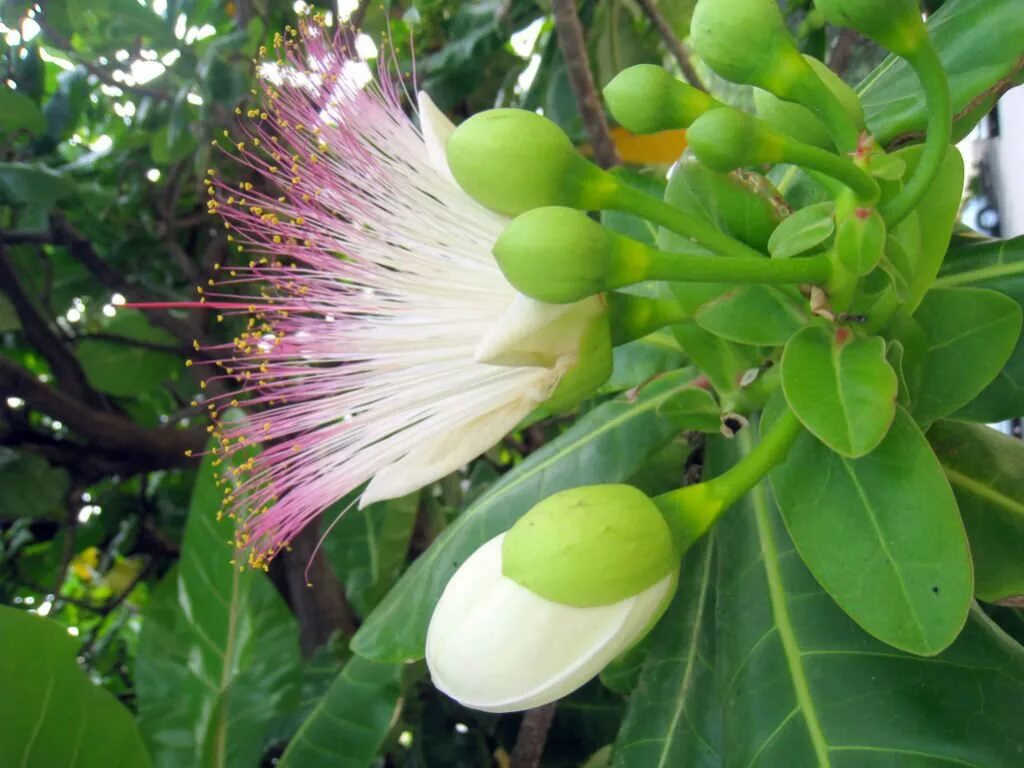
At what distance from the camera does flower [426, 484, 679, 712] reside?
45 centimetres

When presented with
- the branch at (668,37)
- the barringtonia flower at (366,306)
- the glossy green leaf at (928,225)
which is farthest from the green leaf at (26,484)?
the glossy green leaf at (928,225)

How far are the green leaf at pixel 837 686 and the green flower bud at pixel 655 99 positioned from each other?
24 cm

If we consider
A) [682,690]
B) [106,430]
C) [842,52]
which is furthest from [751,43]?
[106,430]

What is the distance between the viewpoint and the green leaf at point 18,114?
1191 mm

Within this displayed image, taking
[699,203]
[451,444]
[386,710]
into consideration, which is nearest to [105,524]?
[386,710]

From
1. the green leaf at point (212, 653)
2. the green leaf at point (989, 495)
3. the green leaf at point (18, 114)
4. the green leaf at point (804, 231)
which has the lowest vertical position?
the green leaf at point (989, 495)

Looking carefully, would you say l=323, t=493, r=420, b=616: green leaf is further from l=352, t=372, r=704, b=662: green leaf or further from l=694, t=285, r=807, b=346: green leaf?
l=694, t=285, r=807, b=346: green leaf

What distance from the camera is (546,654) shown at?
46 cm

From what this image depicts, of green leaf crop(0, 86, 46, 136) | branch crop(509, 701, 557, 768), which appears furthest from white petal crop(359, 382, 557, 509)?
green leaf crop(0, 86, 46, 136)

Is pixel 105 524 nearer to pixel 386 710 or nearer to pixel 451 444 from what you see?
pixel 386 710

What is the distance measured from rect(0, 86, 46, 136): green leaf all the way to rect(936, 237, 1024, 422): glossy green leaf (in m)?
1.13

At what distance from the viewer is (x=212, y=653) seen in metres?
0.97

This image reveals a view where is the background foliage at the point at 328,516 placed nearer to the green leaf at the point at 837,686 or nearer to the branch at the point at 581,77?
the green leaf at the point at 837,686

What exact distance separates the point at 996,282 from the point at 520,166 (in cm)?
36
